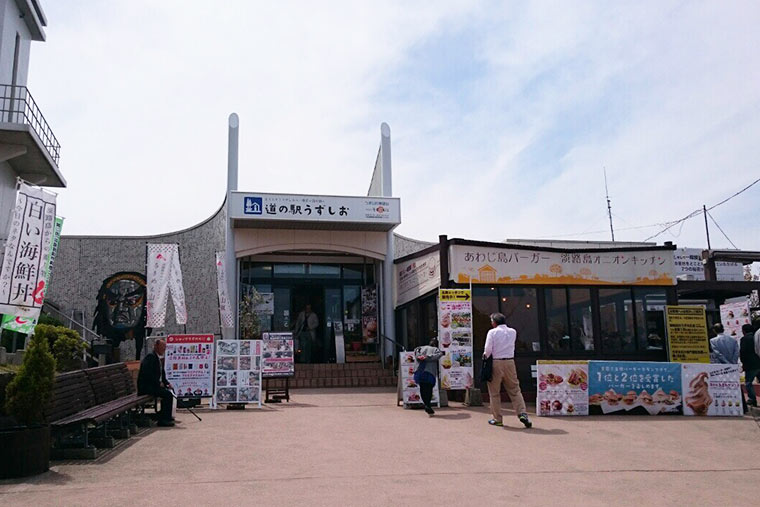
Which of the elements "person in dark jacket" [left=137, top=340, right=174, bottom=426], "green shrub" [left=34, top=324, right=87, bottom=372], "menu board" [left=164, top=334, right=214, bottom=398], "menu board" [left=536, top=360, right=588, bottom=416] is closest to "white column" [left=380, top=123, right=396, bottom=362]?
"menu board" [left=164, top=334, right=214, bottom=398]

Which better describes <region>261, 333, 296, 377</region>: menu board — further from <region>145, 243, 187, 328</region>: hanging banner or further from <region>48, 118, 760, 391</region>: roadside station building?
<region>48, 118, 760, 391</region>: roadside station building

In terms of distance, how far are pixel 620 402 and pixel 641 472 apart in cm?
469

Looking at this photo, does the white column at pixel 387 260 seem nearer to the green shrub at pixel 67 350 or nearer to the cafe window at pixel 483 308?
the cafe window at pixel 483 308

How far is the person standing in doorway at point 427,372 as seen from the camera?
10852 mm

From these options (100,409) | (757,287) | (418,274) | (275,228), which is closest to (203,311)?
(275,228)

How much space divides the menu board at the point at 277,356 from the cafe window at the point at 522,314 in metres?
4.71

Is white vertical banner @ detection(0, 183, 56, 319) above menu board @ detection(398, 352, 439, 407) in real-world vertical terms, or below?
above

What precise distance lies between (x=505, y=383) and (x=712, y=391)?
12.8 feet

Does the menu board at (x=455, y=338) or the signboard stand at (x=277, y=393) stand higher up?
the menu board at (x=455, y=338)

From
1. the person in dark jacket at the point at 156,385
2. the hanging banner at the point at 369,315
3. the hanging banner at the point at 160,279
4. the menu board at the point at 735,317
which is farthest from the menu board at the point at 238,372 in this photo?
the menu board at the point at 735,317

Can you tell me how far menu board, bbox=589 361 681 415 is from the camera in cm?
1054

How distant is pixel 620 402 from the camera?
34.6 feet

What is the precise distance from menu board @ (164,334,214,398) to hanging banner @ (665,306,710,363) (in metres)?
9.99

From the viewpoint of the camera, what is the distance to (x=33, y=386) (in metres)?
6.02
